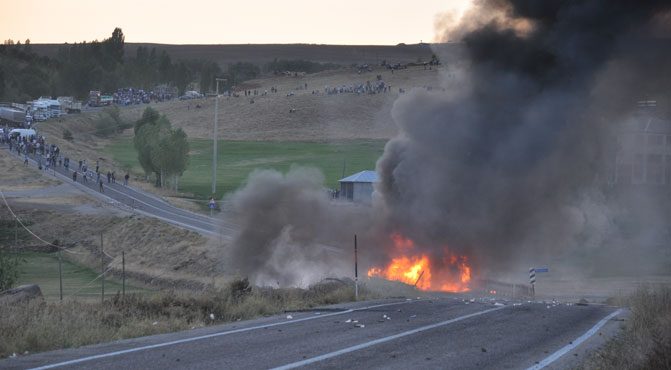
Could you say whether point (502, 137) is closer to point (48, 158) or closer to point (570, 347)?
point (570, 347)

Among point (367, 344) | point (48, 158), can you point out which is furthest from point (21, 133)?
point (367, 344)

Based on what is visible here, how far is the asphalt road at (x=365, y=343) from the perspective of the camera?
15.2 metres

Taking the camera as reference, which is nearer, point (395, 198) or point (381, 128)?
point (395, 198)

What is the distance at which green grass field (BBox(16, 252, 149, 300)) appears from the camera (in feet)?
156

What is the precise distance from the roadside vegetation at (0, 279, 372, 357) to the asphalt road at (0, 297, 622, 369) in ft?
1.92

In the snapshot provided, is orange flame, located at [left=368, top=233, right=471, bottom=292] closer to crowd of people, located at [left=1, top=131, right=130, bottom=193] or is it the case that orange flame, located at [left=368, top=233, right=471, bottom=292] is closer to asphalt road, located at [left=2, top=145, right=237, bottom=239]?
asphalt road, located at [left=2, top=145, right=237, bottom=239]

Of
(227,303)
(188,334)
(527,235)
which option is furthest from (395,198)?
(188,334)

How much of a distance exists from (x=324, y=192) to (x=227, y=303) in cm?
2871

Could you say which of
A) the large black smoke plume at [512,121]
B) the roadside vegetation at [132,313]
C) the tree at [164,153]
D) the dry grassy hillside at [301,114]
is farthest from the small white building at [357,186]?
the dry grassy hillside at [301,114]

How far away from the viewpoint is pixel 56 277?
54.6m

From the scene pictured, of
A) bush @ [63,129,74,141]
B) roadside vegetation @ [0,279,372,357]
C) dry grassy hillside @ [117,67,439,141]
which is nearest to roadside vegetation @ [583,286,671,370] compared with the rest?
roadside vegetation @ [0,279,372,357]

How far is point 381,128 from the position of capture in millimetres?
148125

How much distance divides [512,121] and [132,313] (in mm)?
24068

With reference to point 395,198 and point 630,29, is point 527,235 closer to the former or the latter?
point 395,198
